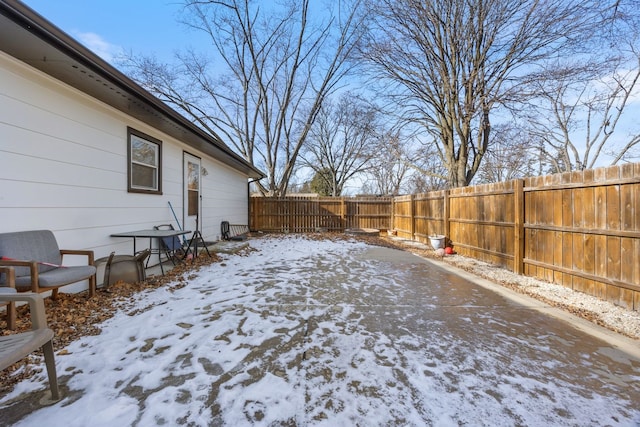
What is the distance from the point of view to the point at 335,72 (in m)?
14.6

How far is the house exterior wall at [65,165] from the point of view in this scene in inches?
114

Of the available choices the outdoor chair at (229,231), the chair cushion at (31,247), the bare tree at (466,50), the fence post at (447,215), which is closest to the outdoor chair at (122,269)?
the chair cushion at (31,247)

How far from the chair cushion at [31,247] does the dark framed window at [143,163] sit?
68.7 inches

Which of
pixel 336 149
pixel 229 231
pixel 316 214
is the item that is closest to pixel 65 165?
pixel 229 231

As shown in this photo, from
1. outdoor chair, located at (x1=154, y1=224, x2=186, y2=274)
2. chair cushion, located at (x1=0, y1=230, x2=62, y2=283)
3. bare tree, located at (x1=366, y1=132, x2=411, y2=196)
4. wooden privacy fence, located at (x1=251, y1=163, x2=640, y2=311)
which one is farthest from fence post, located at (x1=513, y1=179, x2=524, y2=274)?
bare tree, located at (x1=366, y1=132, x2=411, y2=196)

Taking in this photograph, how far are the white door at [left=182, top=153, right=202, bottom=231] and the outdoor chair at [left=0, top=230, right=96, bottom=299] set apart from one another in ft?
11.5

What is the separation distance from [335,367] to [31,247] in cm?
335

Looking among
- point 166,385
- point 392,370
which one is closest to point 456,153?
point 392,370

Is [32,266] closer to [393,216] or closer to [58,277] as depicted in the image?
[58,277]

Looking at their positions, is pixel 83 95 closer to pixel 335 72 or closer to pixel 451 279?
pixel 451 279

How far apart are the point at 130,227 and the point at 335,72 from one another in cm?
1318

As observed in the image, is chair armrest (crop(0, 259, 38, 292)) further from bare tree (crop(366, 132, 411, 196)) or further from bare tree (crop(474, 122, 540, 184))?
bare tree (crop(474, 122, 540, 184))

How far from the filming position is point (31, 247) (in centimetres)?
289

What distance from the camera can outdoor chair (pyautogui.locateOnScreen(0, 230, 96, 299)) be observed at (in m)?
2.50
